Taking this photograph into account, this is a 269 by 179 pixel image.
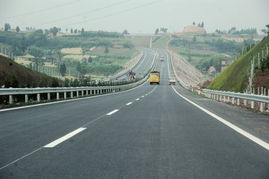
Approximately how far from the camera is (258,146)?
7.72 meters

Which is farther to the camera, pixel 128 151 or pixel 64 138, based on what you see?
pixel 64 138

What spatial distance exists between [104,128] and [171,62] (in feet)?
581

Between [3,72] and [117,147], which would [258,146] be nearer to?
[117,147]

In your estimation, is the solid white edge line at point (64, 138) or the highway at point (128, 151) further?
the solid white edge line at point (64, 138)

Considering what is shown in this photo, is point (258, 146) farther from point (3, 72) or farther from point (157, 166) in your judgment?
point (3, 72)

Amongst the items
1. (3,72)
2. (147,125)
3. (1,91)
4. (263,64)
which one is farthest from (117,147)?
(263,64)

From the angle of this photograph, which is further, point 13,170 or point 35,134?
point 35,134

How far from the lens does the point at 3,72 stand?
41500mm

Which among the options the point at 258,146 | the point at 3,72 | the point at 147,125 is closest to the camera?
the point at 258,146

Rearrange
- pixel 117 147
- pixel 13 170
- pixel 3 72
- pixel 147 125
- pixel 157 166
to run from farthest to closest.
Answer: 1. pixel 3 72
2. pixel 147 125
3. pixel 117 147
4. pixel 157 166
5. pixel 13 170

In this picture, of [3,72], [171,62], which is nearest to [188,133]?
[3,72]

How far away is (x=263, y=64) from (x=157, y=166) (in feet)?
151

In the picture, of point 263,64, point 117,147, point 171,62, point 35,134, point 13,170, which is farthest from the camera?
point 171,62

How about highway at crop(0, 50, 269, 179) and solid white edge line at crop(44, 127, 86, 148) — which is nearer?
highway at crop(0, 50, 269, 179)
